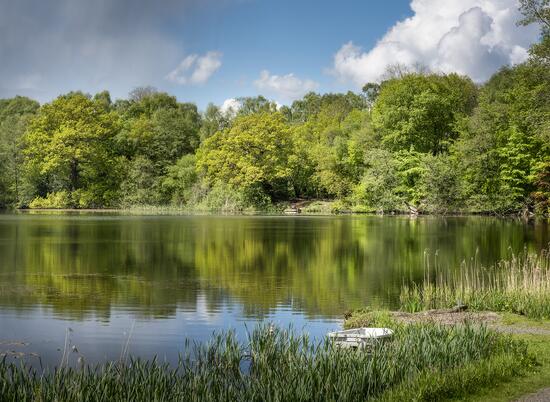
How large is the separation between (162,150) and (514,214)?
1890 inches

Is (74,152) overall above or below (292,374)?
above

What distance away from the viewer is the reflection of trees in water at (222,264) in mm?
19047

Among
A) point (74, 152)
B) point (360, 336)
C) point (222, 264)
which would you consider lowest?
point (222, 264)

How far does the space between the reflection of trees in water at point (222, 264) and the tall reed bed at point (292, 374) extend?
20.6ft

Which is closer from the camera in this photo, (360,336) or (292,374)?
(292,374)

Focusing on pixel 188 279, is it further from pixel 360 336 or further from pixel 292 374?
pixel 292 374

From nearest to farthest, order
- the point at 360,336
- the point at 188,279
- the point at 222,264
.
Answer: the point at 360,336 < the point at 188,279 < the point at 222,264

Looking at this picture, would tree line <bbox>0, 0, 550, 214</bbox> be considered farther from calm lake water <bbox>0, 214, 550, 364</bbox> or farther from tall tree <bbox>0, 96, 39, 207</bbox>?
calm lake water <bbox>0, 214, 550, 364</bbox>

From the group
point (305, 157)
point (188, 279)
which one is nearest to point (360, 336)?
point (188, 279)

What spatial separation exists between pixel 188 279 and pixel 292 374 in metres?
14.6

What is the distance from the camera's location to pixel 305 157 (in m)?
82.1

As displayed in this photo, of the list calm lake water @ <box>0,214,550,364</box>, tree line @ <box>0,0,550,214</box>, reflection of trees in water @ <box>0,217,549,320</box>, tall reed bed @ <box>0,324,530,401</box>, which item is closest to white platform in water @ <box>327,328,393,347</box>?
tall reed bed @ <box>0,324,530,401</box>

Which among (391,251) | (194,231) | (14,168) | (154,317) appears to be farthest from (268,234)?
(14,168)

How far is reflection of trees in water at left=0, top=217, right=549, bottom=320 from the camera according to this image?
1905 cm
